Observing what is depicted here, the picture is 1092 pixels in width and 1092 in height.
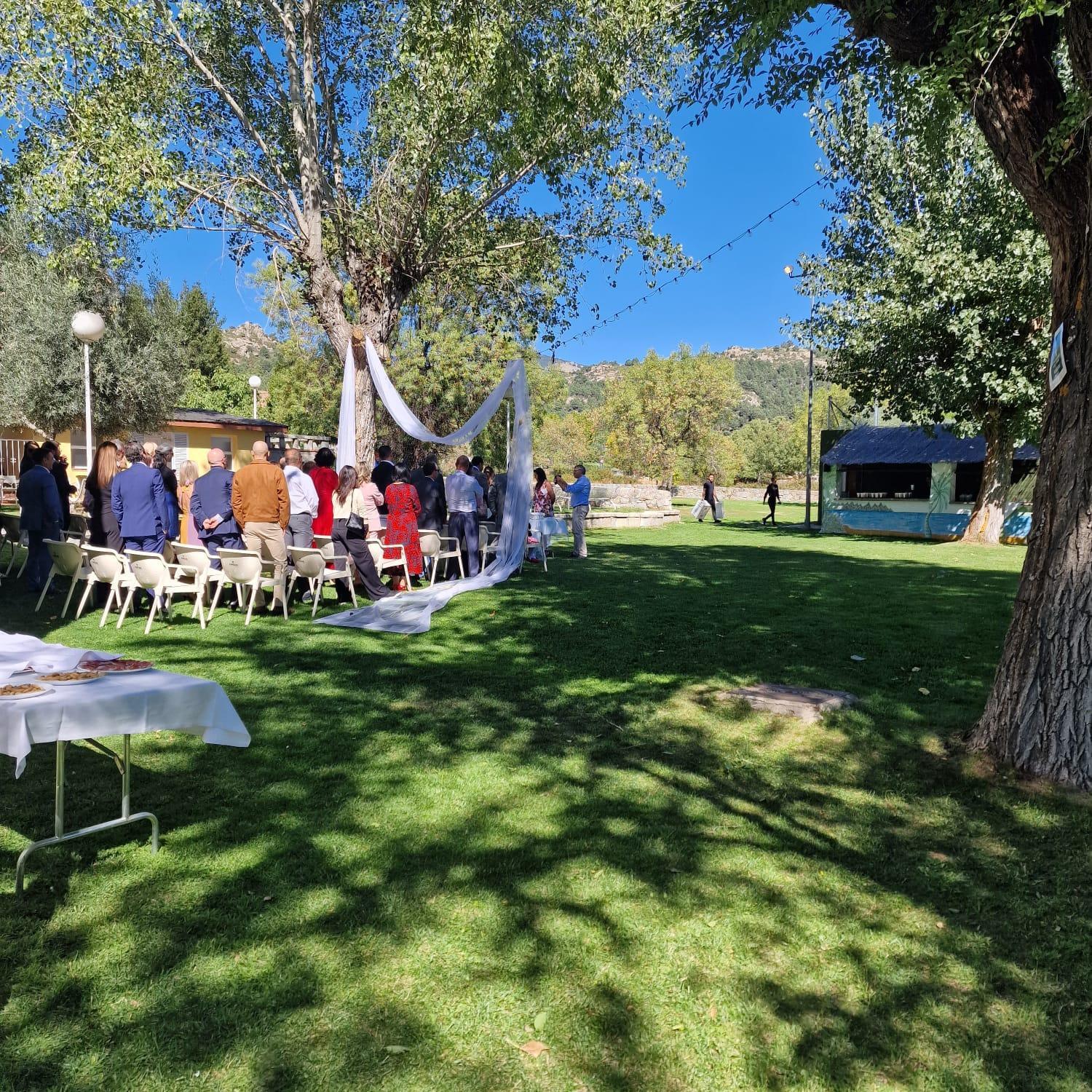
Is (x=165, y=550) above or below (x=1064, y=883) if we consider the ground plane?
above

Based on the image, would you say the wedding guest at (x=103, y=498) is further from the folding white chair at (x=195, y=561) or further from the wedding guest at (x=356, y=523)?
the wedding guest at (x=356, y=523)

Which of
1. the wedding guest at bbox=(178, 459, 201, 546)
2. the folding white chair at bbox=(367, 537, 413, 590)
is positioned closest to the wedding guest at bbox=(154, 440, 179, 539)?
the wedding guest at bbox=(178, 459, 201, 546)

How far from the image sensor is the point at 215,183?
1288 cm

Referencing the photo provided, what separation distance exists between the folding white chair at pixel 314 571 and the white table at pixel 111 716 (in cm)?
528

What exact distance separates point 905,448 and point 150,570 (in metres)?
24.0

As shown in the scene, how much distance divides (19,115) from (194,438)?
1808 cm

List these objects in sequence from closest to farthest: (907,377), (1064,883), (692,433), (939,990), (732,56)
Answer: (939,990), (1064,883), (732,56), (907,377), (692,433)

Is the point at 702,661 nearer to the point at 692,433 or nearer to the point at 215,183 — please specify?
the point at 215,183

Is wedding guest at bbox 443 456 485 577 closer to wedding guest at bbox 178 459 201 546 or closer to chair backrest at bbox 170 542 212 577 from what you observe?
wedding guest at bbox 178 459 201 546

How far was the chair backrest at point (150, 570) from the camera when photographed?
7.89 metres

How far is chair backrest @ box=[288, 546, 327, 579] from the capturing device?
8812 mm

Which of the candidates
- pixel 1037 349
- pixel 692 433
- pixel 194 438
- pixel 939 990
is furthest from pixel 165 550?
pixel 692 433

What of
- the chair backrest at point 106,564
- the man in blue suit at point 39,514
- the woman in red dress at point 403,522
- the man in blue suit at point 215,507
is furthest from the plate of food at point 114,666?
the man in blue suit at point 39,514

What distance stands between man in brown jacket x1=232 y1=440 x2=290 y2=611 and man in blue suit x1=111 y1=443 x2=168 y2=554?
0.72 m
